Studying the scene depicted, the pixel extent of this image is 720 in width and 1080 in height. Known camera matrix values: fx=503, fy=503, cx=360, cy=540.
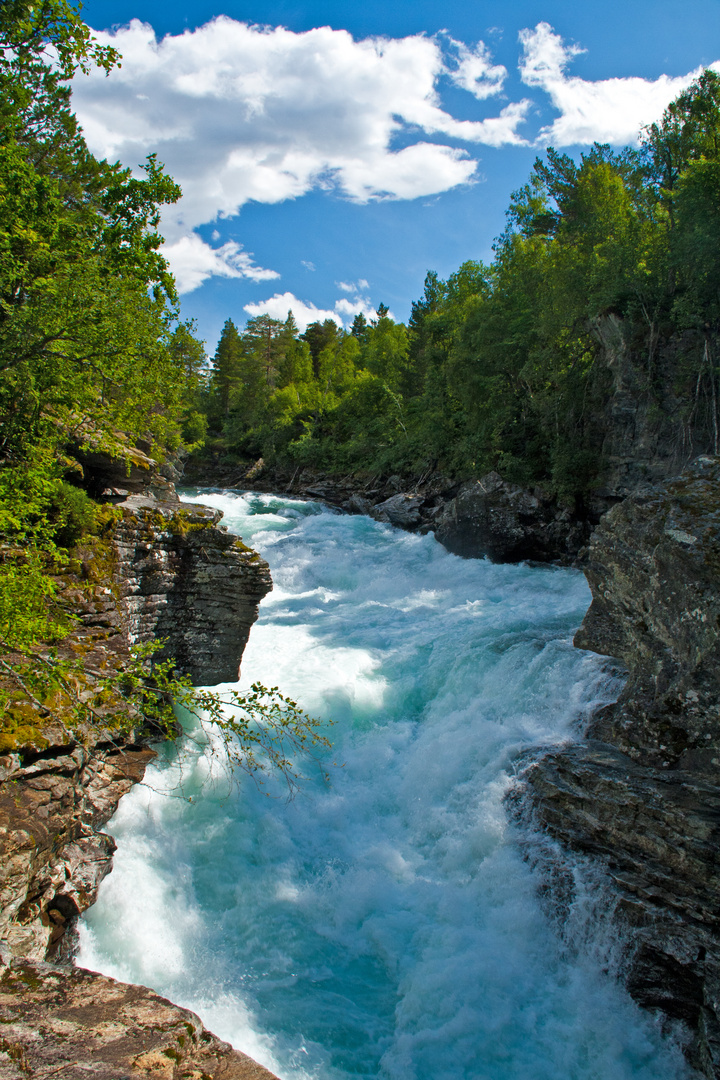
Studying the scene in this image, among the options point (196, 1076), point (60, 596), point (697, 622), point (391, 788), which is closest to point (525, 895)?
point (391, 788)

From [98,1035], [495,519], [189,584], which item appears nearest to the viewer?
[98,1035]

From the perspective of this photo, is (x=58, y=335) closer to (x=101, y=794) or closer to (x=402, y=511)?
(x=101, y=794)

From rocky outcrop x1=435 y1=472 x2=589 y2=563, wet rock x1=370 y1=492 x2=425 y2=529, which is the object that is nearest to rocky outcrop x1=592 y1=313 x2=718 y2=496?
rocky outcrop x1=435 y1=472 x2=589 y2=563

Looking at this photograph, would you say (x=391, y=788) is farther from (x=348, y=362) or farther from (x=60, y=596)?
(x=348, y=362)

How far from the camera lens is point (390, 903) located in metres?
7.27

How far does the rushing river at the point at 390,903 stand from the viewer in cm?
571

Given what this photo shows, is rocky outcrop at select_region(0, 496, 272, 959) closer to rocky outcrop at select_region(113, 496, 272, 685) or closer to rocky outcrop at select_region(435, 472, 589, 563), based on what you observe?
rocky outcrop at select_region(113, 496, 272, 685)

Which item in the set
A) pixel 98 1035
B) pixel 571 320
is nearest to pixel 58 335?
pixel 98 1035

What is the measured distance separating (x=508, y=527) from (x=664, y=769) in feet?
48.6

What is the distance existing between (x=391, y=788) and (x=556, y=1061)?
4.13 meters

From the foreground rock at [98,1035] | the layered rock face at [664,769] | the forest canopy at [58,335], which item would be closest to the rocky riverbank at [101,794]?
the foreground rock at [98,1035]

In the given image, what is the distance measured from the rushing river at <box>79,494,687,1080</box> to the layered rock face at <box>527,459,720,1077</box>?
0.60 metres

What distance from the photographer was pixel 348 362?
Result: 173ft

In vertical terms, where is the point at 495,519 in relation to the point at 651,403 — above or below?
below
